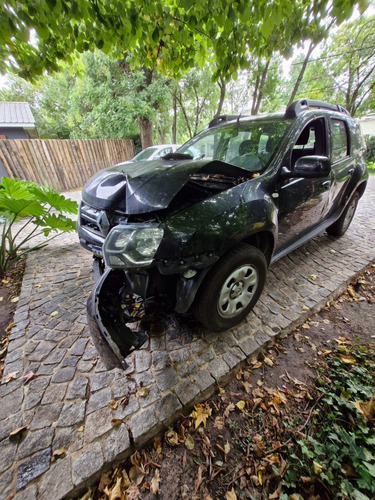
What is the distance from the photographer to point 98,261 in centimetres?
213

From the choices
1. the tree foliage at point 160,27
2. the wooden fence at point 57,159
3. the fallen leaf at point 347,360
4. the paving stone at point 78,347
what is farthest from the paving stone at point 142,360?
the wooden fence at point 57,159

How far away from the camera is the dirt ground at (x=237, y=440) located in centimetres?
123

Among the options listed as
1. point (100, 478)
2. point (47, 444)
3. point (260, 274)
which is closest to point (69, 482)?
point (100, 478)

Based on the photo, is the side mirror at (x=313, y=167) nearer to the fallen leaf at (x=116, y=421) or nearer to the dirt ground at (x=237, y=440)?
the dirt ground at (x=237, y=440)

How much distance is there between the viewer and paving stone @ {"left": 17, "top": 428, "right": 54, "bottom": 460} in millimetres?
1318

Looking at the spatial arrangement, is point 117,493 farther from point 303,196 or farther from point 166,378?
point 303,196

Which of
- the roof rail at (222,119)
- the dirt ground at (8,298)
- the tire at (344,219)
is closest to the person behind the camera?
the dirt ground at (8,298)

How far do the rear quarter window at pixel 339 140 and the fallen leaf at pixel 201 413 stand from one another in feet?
10.7

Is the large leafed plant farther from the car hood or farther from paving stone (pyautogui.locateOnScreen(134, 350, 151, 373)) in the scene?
paving stone (pyautogui.locateOnScreen(134, 350, 151, 373))

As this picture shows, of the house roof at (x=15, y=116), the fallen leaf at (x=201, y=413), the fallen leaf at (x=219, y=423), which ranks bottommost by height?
the fallen leaf at (x=219, y=423)

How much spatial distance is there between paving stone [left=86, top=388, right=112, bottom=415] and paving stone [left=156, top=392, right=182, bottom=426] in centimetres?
39

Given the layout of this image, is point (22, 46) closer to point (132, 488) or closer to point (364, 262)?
point (132, 488)

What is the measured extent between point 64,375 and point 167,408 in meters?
0.93

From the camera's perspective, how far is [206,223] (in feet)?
5.10
